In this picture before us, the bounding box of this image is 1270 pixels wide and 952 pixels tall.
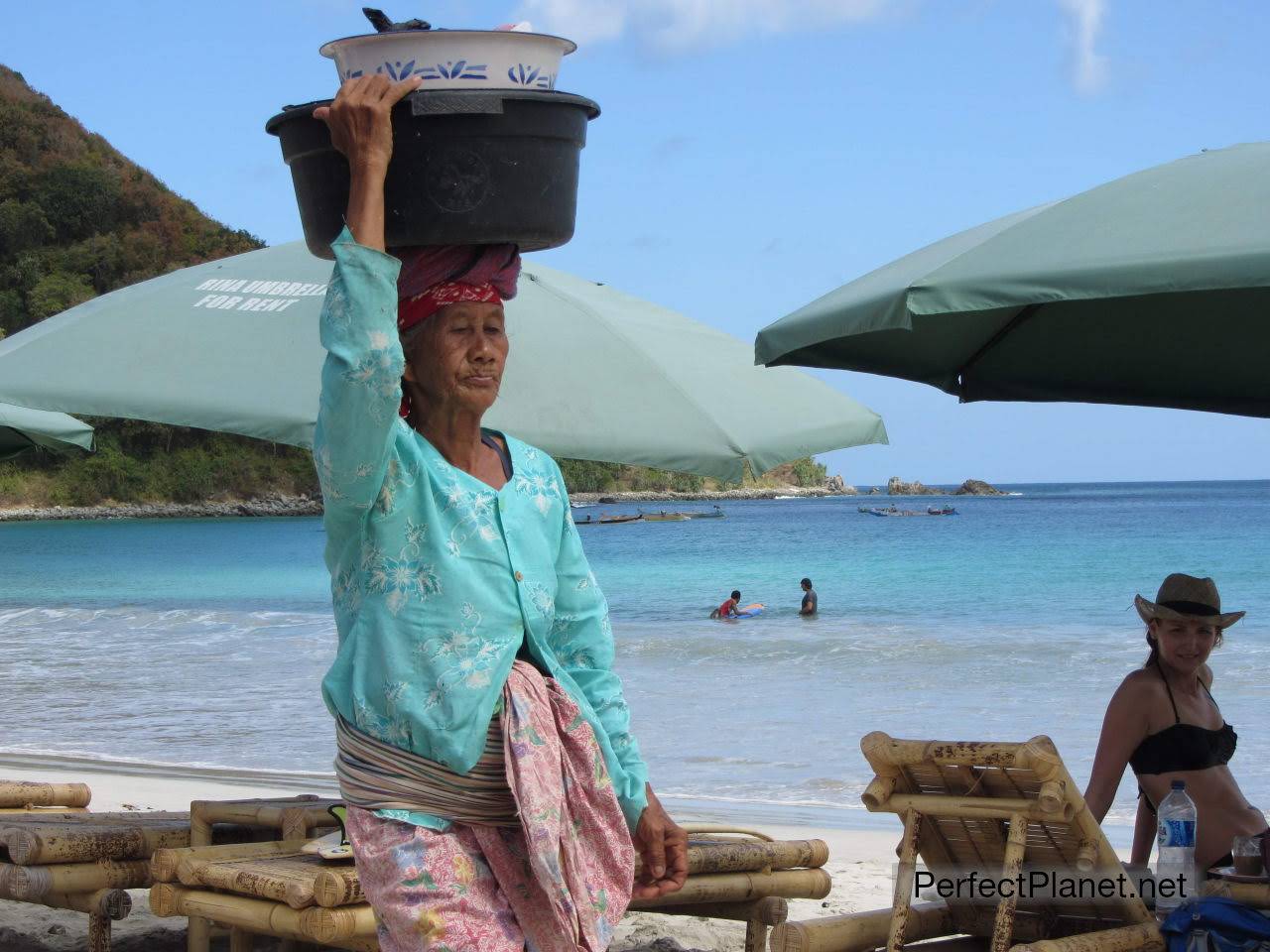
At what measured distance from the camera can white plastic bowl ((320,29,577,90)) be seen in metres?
2.05

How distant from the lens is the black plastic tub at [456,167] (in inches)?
81.4

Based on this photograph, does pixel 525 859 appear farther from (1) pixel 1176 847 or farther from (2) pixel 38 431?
(2) pixel 38 431

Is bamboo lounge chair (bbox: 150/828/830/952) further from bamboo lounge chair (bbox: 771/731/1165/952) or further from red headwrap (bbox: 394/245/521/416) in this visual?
red headwrap (bbox: 394/245/521/416)

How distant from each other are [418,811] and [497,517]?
42 cm

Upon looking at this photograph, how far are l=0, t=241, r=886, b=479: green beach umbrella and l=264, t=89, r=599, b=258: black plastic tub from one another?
1526 millimetres

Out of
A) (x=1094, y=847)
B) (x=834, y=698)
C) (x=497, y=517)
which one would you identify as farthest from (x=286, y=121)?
(x=834, y=698)

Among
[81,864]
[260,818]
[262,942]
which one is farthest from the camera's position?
[262,942]

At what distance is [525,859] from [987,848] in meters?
1.92

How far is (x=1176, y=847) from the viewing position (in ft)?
12.6

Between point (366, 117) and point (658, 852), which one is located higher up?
point (366, 117)

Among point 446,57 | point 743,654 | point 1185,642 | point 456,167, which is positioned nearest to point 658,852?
point 456,167

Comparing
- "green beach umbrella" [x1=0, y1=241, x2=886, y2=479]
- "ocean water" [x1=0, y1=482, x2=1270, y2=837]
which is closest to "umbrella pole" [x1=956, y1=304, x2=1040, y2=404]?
"green beach umbrella" [x1=0, y1=241, x2=886, y2=479]

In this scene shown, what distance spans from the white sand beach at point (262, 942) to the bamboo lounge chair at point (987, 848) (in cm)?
132

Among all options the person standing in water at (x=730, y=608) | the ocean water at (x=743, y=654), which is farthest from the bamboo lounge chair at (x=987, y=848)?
the person standing in water at (x=730, y=608)
